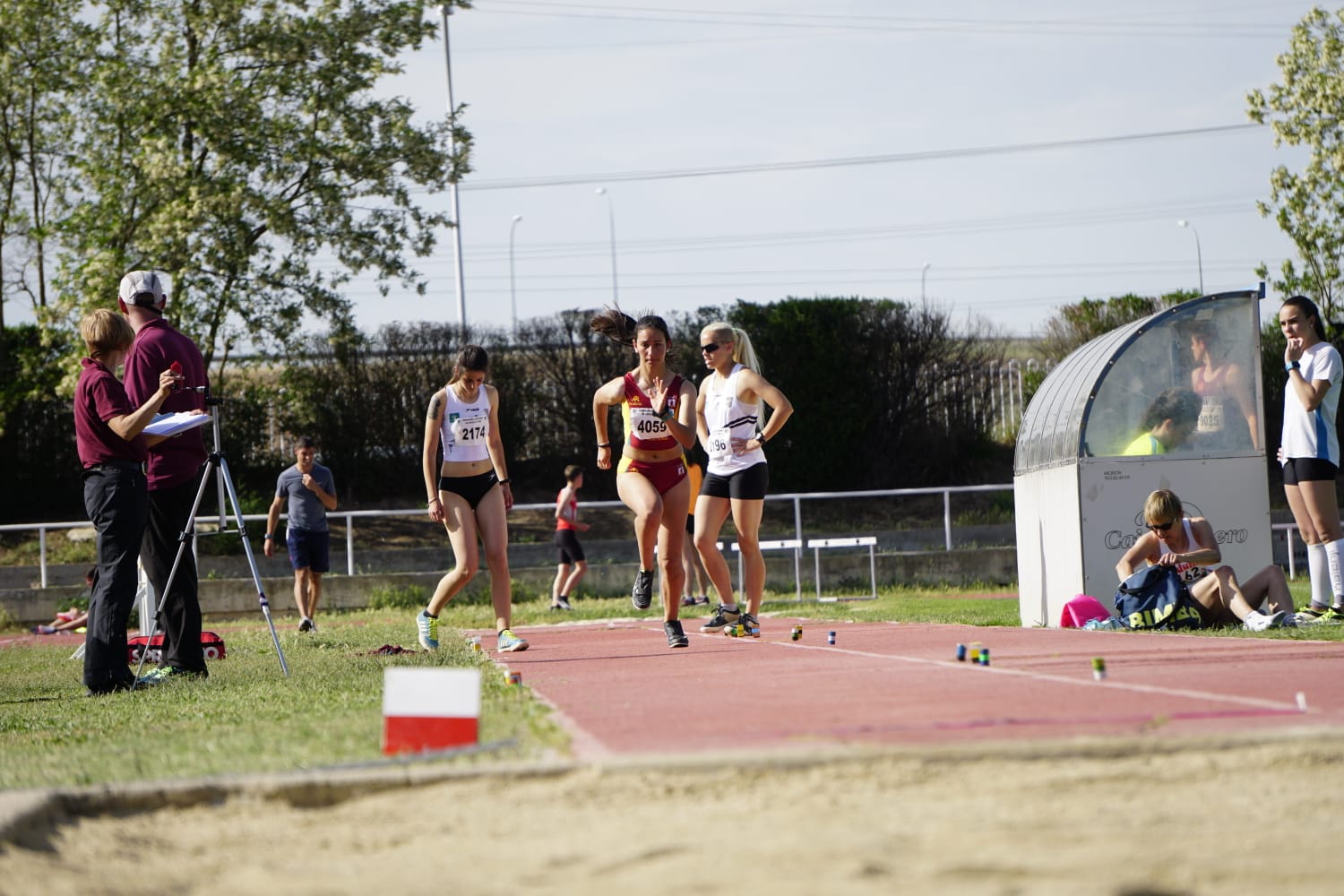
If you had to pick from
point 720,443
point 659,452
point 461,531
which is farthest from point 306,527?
point 659,452

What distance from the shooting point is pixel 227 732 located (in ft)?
19.1

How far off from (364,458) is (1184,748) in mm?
25753

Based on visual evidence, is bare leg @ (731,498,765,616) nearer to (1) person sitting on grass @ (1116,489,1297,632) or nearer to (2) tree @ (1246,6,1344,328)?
(1) person sitting on grass @ (1116,489,1297,632)

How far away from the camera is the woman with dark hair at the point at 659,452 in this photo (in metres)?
9.28

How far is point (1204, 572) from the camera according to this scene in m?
10.6

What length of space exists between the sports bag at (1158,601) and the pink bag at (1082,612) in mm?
1086

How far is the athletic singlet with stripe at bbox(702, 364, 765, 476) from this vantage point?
10.2 metres

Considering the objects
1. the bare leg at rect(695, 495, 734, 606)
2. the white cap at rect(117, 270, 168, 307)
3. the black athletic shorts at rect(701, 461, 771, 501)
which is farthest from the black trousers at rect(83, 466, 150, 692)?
the black athletic shorts at rect(701, 461, 771, 501)

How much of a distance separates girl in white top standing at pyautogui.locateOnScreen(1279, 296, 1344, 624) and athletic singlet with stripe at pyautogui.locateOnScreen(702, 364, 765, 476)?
392 centimetres

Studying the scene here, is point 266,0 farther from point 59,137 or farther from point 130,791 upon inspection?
point 130,791

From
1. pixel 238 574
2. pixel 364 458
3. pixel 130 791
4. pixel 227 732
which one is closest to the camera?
pixel 130 791

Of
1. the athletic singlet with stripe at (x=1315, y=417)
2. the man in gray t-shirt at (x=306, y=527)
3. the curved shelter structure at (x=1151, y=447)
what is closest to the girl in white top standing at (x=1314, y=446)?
the athletic singlet with stripe at (x=1315, y=417)

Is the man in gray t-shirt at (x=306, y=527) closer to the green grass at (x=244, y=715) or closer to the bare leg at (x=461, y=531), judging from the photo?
the green grass at (x=244, y=715)

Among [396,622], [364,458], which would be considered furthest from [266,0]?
[396,622]
